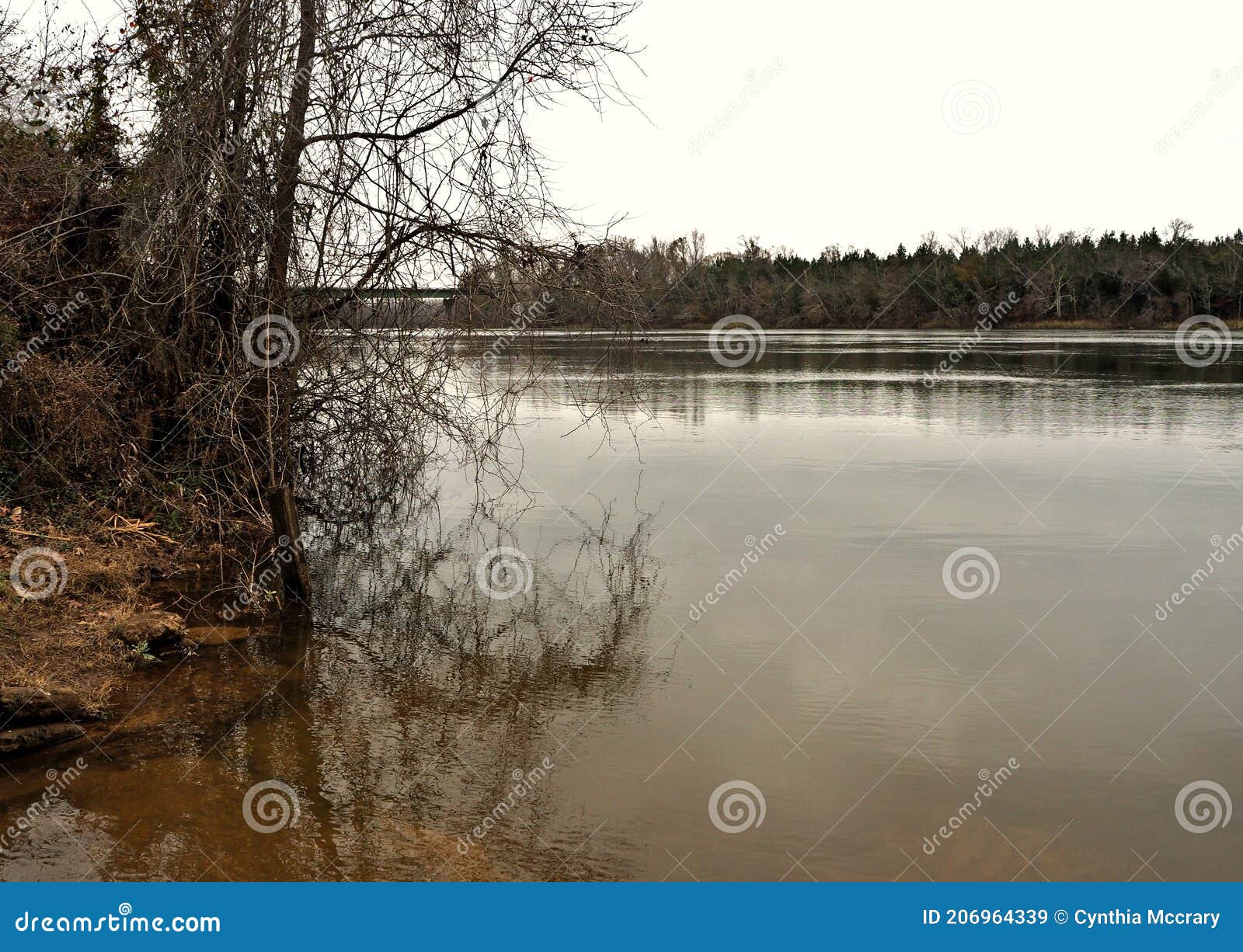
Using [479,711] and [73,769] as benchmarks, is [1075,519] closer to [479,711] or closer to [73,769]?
[479,711]

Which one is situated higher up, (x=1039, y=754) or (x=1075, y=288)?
(x=1075, y=288)

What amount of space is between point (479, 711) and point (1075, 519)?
7.51m

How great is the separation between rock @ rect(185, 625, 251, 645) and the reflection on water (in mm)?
255

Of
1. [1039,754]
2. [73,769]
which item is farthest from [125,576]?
[1039,754]

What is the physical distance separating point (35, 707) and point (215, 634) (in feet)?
5.98

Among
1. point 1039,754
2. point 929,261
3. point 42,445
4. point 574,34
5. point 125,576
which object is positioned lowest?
point 1039,754

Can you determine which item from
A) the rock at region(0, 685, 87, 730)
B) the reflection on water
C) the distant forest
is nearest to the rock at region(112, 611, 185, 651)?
the reflection on water

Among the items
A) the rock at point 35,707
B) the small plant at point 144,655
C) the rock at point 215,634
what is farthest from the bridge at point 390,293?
the rock at point 35,707

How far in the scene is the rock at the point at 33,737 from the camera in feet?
18.7

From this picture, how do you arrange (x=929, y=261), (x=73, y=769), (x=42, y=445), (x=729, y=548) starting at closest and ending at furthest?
1. (x=73, y=769)
2. (x=42, y=445)
3. (x=729, y=548)
4. (x=929, y=261)

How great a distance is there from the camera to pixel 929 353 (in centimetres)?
4466

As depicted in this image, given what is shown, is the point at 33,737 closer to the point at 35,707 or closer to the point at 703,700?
the point at 35,707

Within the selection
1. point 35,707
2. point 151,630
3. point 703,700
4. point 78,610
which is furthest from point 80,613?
point 703,700

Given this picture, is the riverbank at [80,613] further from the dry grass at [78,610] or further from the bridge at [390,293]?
the bridge at [390,293]
